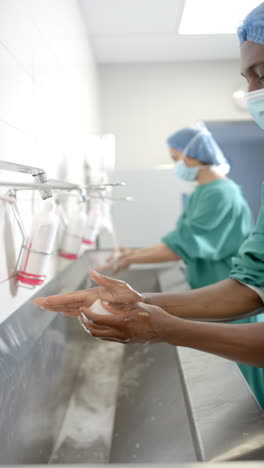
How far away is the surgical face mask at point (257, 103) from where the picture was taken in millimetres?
841

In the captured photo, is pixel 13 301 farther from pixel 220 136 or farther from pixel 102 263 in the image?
pixel 220 136

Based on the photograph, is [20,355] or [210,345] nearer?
[210,345]

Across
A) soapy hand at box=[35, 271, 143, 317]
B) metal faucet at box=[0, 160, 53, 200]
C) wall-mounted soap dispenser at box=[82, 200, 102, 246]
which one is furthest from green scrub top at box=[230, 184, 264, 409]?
wall-mounted soap dispenser at box=[82, 200, 102, 246]

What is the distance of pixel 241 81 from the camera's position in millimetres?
3480

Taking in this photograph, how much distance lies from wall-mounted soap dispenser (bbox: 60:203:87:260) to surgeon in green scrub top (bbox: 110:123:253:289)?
0.41 meters

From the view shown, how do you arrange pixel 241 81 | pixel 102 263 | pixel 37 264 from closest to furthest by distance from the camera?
1. pixel 37 264
2. pixel 102 263
3. pixel 241 81

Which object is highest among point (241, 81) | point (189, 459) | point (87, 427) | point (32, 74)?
point (241, 81)

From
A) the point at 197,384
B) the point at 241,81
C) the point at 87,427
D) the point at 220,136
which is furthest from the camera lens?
the point at 220,136

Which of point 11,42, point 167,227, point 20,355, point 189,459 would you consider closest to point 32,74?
point 11,42

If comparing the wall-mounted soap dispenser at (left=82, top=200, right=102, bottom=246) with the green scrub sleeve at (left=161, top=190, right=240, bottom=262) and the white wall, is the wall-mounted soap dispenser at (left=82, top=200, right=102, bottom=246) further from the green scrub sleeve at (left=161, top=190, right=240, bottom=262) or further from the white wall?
the white wall

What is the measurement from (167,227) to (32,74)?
180 centimetres

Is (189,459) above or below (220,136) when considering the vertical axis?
below

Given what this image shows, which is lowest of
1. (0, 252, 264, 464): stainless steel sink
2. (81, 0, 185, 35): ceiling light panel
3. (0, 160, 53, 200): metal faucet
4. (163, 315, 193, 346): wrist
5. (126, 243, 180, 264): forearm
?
(0, 252, 264, 464): stainless steel sink

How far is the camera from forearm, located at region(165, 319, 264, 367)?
0.63 meters
